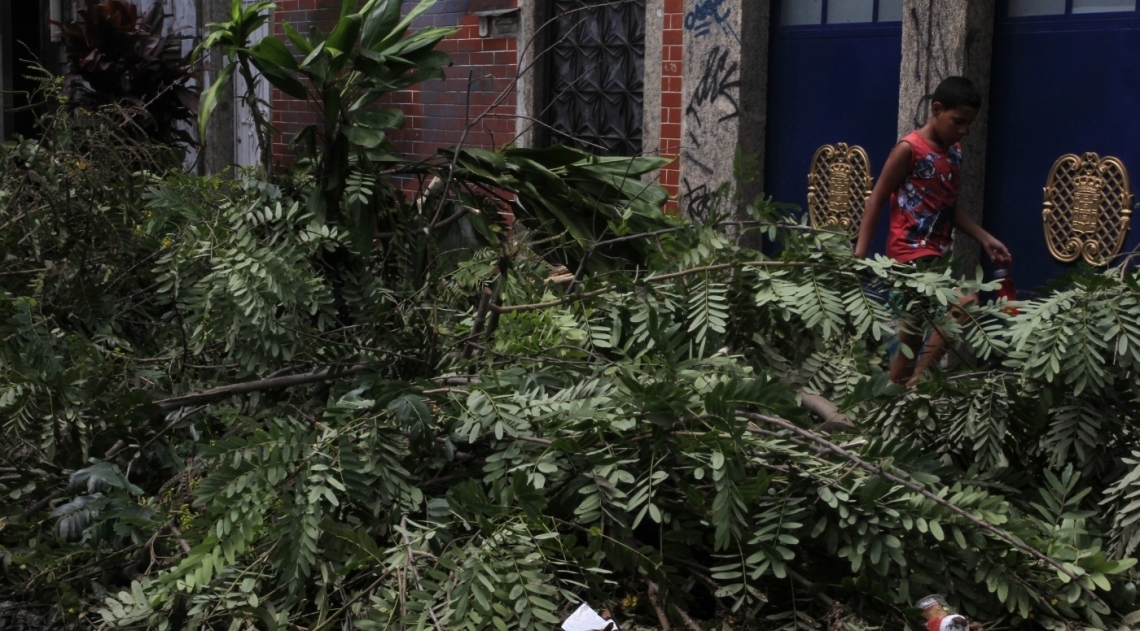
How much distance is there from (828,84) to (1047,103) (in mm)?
1404

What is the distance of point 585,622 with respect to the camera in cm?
201

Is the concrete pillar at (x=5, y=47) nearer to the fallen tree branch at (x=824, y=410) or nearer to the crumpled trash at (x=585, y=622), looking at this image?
the fallen tree branch at (x=824, y=410)

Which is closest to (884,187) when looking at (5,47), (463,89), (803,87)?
(803,87)

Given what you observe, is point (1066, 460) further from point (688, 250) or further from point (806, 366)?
point (688, 250)

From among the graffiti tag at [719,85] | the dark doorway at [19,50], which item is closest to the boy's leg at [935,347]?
the graffiti tag at [719,85]

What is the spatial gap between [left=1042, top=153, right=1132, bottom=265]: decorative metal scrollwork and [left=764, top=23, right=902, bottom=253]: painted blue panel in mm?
1026

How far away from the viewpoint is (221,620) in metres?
2.29

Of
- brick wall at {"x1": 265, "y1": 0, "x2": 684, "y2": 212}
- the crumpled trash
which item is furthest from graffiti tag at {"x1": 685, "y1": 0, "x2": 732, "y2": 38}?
the crumpled trash

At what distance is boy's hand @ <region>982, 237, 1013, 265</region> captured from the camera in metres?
5.46

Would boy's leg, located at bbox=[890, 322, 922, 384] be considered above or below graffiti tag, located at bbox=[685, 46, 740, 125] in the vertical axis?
below

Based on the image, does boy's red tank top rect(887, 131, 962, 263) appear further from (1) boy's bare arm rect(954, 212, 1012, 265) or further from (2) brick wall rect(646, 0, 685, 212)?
(2) brick wall rect(646, 0, 685, 212)

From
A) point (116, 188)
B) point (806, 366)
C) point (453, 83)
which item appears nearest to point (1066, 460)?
point (806, 366)

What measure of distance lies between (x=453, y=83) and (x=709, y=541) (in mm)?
7389

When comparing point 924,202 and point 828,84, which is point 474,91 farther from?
point 924,202
